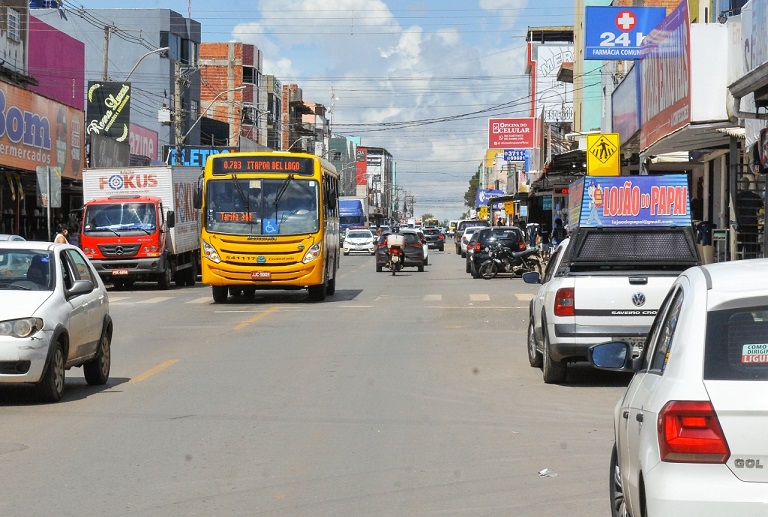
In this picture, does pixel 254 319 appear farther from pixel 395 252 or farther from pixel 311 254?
pixel 395 252

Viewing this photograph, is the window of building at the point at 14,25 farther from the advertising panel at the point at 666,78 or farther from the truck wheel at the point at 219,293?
the advertising panel at the point at 666,78

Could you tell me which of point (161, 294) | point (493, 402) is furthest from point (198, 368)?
point (161, 294)

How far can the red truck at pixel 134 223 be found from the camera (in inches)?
1309

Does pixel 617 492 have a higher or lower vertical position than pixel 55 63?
lower

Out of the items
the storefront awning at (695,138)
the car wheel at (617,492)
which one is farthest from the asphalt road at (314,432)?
the storefront awning at (695,138)

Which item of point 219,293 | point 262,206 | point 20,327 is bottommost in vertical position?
point 219,293

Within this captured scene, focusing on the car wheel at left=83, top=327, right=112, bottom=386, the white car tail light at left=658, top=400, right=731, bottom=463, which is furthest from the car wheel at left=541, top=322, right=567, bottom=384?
the white car tail light at left=658, top=400, right=731, bottom=463

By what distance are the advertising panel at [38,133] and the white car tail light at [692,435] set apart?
1414 inches

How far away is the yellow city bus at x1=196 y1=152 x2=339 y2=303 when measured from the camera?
26.5 metres

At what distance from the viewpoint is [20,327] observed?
11.2 metres

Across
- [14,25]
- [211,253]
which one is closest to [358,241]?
[14,25]

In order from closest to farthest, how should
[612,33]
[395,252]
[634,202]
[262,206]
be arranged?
[634,202], [262,206], [612,33], [395,252]

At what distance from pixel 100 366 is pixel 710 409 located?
385 inches

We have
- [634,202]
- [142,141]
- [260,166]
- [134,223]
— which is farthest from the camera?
[142,141]
